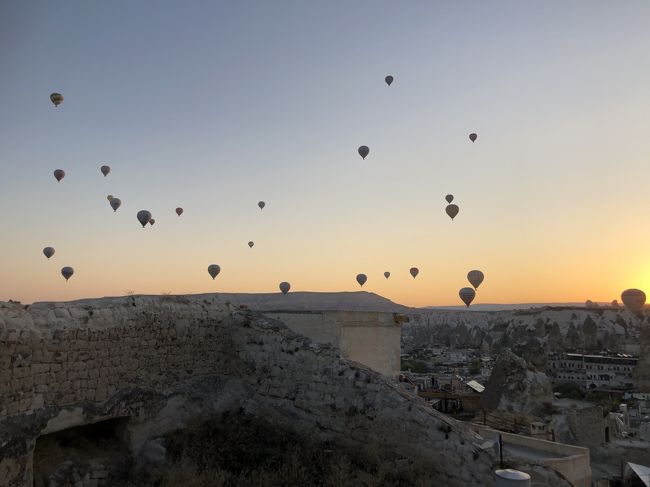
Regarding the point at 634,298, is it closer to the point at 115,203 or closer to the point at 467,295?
the point at 467,295

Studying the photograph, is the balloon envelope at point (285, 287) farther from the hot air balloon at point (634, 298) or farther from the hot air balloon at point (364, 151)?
the hot air balloon at point (634, 298)

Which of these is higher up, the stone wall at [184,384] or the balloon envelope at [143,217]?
the balloon envelope at [143,217]

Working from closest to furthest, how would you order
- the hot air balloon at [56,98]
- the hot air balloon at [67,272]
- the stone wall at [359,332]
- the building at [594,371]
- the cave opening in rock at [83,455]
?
the cave opening in rock at [83,455]
the stone wall at [359,332]
the hot air balloon at [56,98]
the hot air balloon at [67,272]
the building at [594,371]

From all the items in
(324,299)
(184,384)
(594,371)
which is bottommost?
(594,371)

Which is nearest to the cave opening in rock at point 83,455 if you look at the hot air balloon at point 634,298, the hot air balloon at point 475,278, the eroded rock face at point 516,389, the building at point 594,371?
the hot air balloon at point 475,278

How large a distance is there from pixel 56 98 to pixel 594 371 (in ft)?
192

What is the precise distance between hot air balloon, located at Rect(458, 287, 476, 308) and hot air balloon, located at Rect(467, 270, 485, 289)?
873 mm

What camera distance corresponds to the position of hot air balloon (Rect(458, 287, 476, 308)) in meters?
26.5

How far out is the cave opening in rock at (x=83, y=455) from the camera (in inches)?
231

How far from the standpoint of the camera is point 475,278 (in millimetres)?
25688

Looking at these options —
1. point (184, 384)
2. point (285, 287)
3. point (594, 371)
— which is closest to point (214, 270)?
point (285, 287)

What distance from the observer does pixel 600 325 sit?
102625 millimetres

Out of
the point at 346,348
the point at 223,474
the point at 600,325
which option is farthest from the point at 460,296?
the point at 600,325

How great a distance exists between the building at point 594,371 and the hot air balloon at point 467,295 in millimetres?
31392
